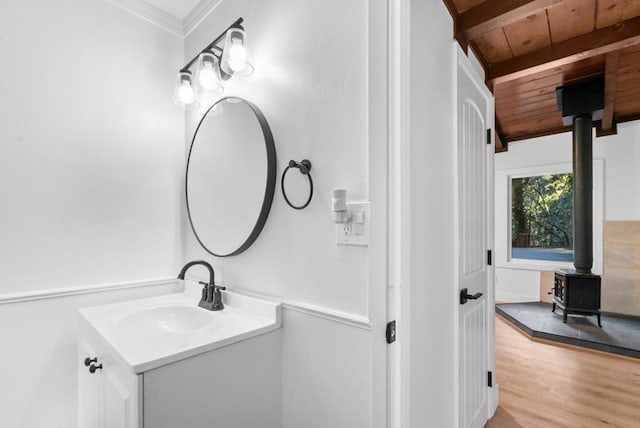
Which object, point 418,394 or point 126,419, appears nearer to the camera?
point 126,419

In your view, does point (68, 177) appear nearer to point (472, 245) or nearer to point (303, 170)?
point (303, 170)

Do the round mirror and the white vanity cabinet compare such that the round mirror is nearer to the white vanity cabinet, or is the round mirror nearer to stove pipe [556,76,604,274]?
the white vanity cabinet

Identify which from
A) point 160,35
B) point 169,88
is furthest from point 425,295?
point 160,35

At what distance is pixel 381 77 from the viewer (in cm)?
100

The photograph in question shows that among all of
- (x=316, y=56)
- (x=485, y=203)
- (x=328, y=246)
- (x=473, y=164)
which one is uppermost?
(x=316, y=56)

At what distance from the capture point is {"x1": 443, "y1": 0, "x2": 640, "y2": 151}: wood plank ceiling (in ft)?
5.27

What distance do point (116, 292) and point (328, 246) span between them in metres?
1.31

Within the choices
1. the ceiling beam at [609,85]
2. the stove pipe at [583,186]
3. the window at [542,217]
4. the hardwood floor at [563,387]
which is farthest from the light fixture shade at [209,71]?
the window at [542,217]

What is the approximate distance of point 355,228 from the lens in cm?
103

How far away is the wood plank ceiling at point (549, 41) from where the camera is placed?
1.61 meters

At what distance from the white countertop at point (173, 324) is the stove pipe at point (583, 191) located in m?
3.63

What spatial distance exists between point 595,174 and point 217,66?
450cm

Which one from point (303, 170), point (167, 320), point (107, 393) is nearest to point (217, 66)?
point (303, 170)

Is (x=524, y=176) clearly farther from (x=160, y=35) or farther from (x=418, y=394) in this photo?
(x=160, y=35)
